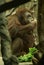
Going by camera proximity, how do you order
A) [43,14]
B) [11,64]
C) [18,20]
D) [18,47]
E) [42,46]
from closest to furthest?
[11,64] < [42,46] < [43,14] < [18,47] < [18,20]

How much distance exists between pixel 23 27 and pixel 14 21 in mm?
246

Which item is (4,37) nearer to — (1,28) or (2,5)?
(1,28)

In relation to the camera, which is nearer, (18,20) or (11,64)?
(11,64)

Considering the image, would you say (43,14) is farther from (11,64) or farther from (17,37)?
(17,37)

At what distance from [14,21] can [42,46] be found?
4131 millimetres

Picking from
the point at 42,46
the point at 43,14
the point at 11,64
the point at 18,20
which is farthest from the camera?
the point at 18,20

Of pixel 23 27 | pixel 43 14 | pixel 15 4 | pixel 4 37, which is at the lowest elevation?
pixel 23 27

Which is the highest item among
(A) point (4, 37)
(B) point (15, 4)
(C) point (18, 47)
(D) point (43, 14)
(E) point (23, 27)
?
(B) point (15, 4)

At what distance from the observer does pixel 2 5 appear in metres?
0.82

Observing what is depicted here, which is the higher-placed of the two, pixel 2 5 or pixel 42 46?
pixel 2 5

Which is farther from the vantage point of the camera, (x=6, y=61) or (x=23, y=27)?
(x=23, y=27)

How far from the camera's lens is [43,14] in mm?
2242

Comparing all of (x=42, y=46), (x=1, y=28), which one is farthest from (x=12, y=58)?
(x=42, y=46)

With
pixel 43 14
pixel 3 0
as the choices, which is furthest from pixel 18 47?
pixel 3 0
